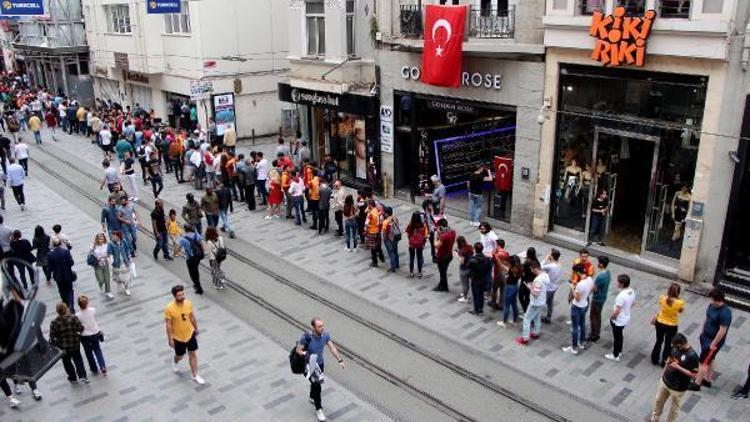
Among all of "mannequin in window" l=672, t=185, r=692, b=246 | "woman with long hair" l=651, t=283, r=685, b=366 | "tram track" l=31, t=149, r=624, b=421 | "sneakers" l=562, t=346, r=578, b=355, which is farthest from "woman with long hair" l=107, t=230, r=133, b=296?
"mannequin in window" l=672, t=185, r=692, b=246

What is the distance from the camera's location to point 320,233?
59.8 ft

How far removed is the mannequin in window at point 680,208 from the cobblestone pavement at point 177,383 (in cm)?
835

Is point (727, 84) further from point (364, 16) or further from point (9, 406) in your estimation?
point (9, 406)

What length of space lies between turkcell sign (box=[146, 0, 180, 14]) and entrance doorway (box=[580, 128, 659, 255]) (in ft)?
51.0

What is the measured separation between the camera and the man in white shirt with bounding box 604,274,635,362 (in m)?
10.7

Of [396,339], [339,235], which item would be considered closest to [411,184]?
[339,235]

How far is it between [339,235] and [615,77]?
806 centimetres

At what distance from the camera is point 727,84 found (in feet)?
41.7

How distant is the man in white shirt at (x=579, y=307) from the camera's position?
36.8ft

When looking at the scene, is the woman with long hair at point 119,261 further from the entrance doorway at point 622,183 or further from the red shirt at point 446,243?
the entrance doorway at point 622,183

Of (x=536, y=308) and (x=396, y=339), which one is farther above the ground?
(x=536, y=308)

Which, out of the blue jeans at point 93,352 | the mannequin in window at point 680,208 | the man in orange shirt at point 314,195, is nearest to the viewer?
the blue jeans at point 93,352

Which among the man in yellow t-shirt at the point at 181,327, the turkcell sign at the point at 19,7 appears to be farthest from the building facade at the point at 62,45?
the man in yellow t-shirt at the point at 181,327

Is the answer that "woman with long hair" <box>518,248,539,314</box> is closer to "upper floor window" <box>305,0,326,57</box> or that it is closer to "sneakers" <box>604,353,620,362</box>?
"sneakers" <box>604,353,620,362</box>
